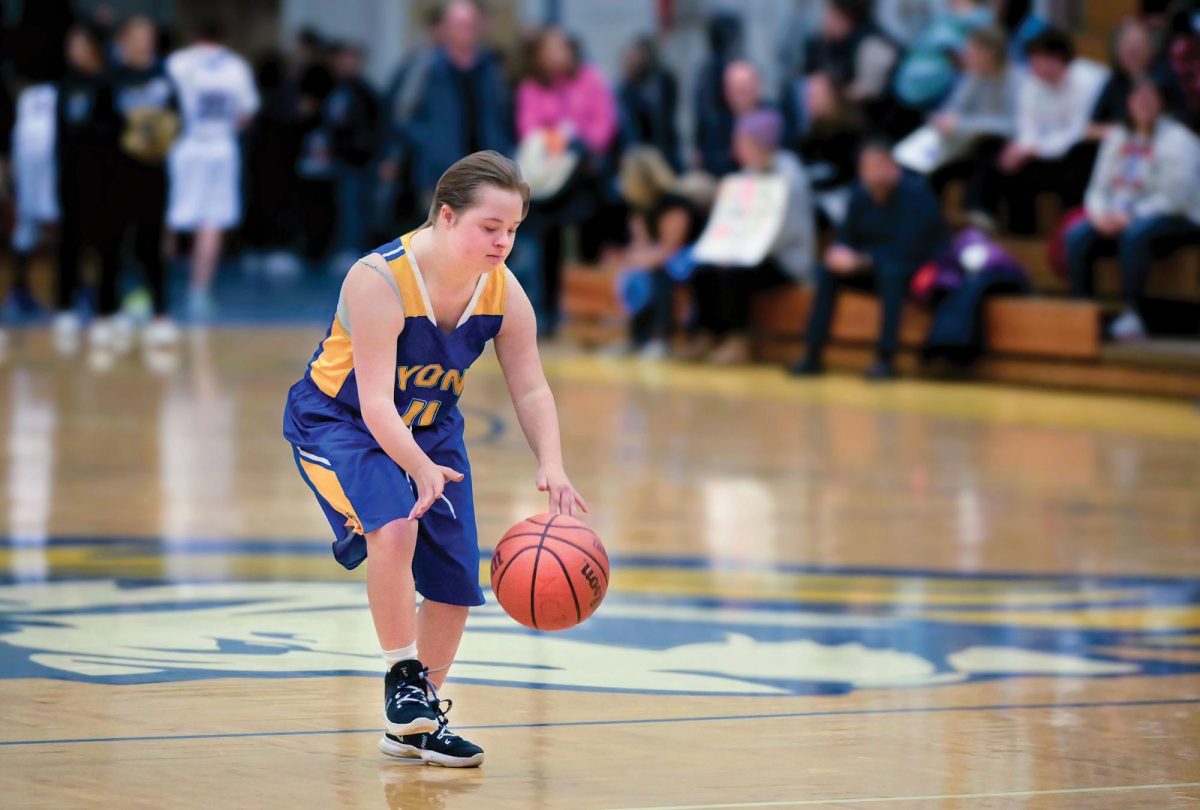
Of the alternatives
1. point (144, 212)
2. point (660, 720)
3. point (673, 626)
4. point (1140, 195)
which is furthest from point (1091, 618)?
point (144, 212)

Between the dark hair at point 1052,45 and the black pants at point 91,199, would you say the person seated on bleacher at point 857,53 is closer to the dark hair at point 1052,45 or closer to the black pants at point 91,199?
the dark hair at point 1052,45

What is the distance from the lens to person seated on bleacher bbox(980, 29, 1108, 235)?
13.5m

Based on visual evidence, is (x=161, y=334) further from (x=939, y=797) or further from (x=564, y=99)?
(x=939, y=797)

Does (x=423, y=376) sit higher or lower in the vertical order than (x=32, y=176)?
lower

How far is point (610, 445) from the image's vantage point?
33.3ft

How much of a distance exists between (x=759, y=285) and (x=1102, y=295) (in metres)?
2.37

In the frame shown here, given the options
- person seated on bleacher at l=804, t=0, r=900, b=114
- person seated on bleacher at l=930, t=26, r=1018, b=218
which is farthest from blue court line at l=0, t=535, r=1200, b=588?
person seated on bleacher at l=804, t=0, r=900, b=114

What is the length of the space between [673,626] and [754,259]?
827 cm

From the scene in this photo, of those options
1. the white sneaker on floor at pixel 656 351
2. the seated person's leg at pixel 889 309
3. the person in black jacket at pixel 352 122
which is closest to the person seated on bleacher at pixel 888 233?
the seated person's leg at pixel 889 309

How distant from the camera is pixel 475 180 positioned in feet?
14.2

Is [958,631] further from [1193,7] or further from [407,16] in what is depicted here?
[407,16]

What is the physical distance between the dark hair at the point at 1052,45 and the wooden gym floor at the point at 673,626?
10.1ft

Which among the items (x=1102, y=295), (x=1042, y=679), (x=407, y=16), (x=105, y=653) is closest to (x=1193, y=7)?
(x=1102, y=295)

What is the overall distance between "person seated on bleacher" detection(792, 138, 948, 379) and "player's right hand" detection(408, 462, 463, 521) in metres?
9.22
